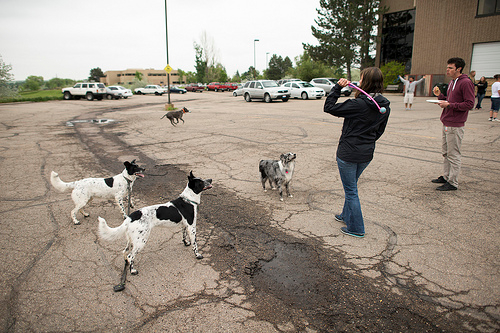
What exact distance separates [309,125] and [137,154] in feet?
24.0

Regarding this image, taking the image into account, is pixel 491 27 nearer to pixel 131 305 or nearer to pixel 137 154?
pixel 137 154

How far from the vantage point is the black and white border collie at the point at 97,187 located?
14.6ft

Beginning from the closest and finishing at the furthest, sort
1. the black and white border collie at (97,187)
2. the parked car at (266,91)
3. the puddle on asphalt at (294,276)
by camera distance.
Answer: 1. the puddle on asphalt at (294,276)
2. the black and white border collie at (97,187)
3. the parked car at (266,91)

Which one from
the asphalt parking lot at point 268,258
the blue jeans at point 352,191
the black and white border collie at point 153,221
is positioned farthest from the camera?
the blue jeans at point 352,191

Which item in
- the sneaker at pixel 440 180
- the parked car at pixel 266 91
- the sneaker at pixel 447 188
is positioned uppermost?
the parked car at pixel 266 91

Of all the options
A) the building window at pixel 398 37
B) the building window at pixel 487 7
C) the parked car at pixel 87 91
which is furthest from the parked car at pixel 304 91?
the parked car at pixel 87 91

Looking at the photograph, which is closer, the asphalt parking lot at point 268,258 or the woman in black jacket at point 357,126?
the asphalt parking lot at point 268,258

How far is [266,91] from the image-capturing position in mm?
24906

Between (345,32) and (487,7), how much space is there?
54.0 feet

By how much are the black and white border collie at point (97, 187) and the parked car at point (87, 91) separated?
107ft

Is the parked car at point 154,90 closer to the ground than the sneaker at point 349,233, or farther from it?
farther from it

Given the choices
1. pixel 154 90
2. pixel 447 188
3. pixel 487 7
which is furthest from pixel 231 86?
pixel 447 188

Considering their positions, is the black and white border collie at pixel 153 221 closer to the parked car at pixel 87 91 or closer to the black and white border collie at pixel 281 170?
the black and white border collie at pixel 281 170

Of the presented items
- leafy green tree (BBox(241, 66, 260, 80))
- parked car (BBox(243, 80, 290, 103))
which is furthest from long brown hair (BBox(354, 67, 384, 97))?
leafy green tree (BBox(241, 66, 260, 80))
